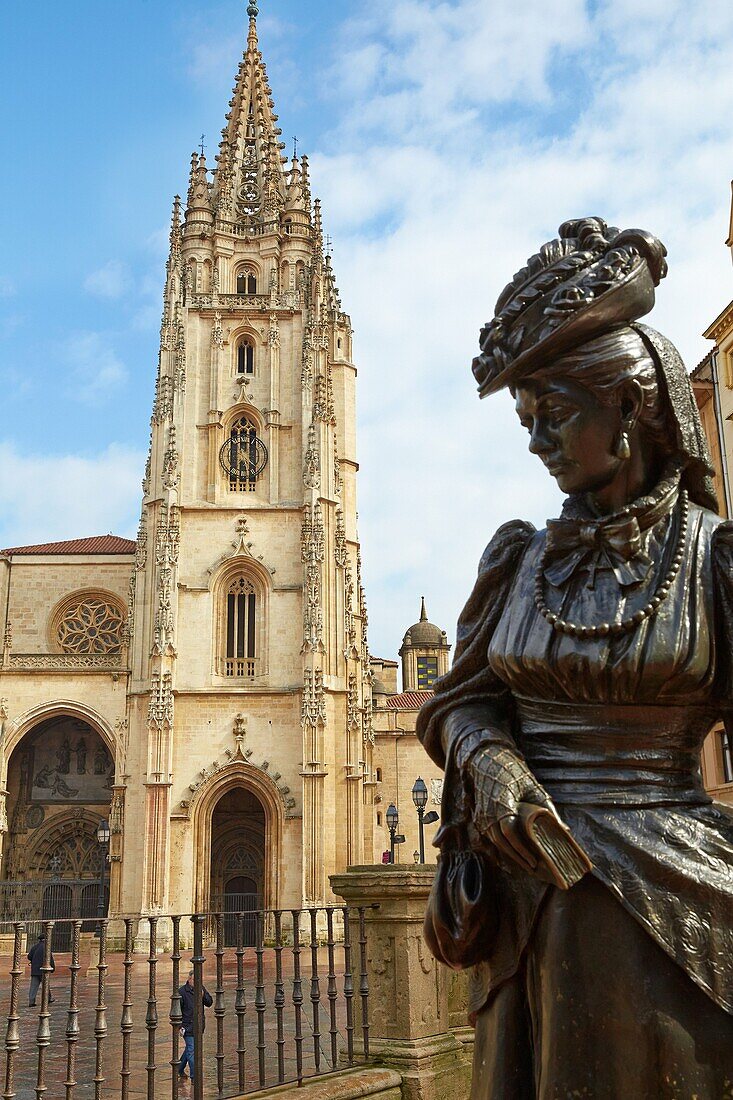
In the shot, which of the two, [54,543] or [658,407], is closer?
[658,407]

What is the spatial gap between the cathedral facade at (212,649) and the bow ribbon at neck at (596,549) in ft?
94.2

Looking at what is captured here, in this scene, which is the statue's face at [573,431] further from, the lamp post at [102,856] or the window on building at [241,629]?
the window on building at [241,629]

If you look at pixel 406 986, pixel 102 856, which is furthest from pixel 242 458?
pixel 406 986

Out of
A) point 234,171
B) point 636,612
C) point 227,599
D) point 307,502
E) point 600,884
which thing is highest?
point 234,171

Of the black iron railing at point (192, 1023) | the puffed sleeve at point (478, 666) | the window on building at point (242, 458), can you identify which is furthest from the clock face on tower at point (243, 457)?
A: the puffed sleeve at point (478, 666)

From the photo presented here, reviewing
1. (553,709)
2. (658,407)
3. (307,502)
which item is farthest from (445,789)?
(307,502)

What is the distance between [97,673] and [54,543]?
399 inches

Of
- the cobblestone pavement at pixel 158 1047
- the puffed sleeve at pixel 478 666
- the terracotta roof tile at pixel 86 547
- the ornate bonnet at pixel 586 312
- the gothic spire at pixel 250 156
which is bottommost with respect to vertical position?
the cobblestone pavement at pixel 158 1047

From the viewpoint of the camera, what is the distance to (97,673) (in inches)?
1255

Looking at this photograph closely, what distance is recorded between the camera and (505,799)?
1576mm

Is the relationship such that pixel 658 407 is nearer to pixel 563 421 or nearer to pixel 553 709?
pixel 563 421

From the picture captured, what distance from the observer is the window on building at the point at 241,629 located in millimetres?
32031

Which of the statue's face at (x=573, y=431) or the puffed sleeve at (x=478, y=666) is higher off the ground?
the statue's face at (x=573, y=431)

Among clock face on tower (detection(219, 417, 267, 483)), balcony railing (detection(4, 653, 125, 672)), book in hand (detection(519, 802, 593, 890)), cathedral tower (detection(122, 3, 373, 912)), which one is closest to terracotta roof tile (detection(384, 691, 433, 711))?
cathedral tower (detection(122, 3, 373, 912))
